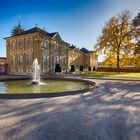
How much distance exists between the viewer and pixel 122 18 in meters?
35.0

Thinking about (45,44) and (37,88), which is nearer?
(37,88)

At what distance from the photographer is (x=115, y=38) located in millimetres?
34250

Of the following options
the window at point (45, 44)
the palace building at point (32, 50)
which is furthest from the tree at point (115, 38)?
the window at point (45, 44)

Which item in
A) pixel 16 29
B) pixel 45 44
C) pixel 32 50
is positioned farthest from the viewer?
pixel 16 29

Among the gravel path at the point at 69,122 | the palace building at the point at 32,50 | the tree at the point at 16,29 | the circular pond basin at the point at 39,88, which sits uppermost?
the tree at the point at 16,29

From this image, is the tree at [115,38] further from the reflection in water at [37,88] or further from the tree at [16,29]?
the tree at [16,29]

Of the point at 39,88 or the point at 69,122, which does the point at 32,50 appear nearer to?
the point at 39,88

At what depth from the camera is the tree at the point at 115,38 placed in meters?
34.2

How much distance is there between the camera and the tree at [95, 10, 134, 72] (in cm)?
3419

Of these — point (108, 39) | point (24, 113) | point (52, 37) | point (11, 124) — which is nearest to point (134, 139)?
point (11, 124)

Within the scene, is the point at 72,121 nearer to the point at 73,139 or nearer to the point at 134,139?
the point at 73,139

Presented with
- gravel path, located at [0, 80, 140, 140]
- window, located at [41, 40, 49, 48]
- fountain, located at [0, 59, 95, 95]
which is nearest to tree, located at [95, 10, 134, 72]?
window, located at [41, 40, 49, 48]

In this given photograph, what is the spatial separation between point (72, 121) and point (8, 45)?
3667 centimetres

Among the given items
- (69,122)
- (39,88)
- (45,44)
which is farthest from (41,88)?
(45,44)
